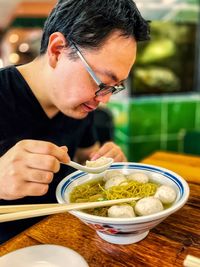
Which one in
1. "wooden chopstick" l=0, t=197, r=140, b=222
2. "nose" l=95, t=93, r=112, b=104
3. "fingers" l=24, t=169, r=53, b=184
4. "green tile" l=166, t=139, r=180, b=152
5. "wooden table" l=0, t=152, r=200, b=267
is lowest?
"green tile" l=166, t=139, r=180, b=152

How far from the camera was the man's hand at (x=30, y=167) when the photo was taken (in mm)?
804

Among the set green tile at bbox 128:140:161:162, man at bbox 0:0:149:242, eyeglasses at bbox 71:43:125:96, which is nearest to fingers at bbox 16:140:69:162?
man at bbox 0:0:149:242

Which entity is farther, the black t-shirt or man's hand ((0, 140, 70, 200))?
the black t-shirt

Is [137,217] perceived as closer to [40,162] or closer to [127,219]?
[127,219]

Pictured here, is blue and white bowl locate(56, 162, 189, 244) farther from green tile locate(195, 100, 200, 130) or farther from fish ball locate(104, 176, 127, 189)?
green tile locate(195, 100, 200, 130)

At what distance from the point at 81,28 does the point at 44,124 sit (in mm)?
490

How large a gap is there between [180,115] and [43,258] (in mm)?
3282

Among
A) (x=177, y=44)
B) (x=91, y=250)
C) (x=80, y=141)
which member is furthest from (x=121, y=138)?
(x=91, y=250)

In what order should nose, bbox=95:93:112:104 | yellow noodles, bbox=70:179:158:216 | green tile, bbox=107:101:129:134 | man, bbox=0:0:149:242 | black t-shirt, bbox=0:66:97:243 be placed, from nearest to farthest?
man, bbox=0:0:149:242, yellow noodles, bbox=70:179:158:216, nose, bbox=95:93:112:104, black t-shirt, bbox=0:66:97:243, green tile, bbox=107:101:129:134

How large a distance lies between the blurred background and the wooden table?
2.55 meters

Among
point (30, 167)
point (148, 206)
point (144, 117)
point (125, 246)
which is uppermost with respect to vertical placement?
point (30, 167)

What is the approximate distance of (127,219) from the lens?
0.75 meters

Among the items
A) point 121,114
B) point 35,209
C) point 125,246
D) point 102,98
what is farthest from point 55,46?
point 121,114

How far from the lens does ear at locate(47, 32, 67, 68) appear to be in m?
1.15
